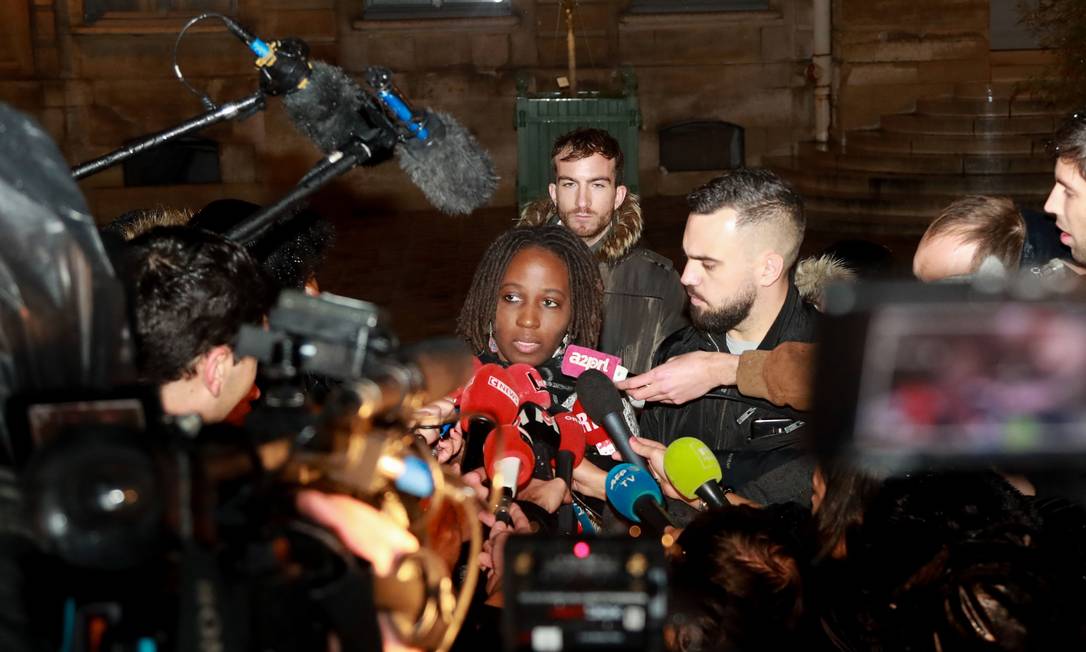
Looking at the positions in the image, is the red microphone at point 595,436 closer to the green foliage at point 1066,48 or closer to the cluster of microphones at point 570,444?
the cluster of microphones at point 570,444

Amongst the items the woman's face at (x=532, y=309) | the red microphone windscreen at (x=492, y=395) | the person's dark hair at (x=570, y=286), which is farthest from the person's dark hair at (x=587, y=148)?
the red microphone windscreen at (x=492, y=395)

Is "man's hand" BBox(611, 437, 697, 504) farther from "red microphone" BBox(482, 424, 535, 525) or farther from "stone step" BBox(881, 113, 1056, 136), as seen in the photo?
"stone step" BBox(881, 113, 1056, 136)

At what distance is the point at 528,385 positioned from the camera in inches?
167

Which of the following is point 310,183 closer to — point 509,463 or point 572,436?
point 509,463

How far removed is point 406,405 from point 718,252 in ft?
7.89

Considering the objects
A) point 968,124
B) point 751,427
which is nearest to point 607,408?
point 751,427

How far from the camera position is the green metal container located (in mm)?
12836

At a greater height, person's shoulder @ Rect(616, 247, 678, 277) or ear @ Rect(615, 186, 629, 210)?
ear @ Rect(615, 186, 629, 210)

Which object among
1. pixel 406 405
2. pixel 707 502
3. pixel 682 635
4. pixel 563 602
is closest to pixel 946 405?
pixel 563 602

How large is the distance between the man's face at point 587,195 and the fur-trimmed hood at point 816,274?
1306mm

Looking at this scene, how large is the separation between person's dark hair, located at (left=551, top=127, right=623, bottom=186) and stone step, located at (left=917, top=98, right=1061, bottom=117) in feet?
29.5

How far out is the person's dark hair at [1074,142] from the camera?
4.30 m

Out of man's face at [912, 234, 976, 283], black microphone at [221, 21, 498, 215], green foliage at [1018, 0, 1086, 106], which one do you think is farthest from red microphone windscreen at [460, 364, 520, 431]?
green foliage at [1018, 0, 1086, 106]

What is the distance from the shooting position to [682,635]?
2885 mm
